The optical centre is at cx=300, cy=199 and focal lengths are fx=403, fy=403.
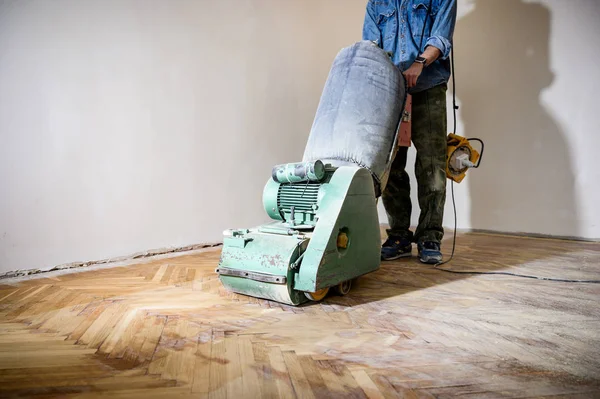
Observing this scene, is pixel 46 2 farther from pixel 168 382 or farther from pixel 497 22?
pixel 497 22

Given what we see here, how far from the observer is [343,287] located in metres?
1.48

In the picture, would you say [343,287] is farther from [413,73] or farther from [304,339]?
[413,73]

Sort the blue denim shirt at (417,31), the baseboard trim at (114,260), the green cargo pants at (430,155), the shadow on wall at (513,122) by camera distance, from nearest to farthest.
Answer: the baseboard trim at (114,260) → the blue denim shirt at (417,31) → the green cargo pants at (430,155) → the shadow on wall at (513,122)

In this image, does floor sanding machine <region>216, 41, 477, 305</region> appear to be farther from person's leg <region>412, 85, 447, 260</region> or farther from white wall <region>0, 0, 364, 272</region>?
white wall <region>0, 0, 364, 272</region>

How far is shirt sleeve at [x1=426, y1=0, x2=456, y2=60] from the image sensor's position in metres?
1.88

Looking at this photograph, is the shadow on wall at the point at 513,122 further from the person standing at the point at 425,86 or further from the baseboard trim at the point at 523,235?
the person standing at the point at 425,86

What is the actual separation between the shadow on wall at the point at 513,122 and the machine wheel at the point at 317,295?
6.93 ft

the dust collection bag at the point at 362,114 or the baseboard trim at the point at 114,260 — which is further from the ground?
the dust collection bag at the point at 362,114

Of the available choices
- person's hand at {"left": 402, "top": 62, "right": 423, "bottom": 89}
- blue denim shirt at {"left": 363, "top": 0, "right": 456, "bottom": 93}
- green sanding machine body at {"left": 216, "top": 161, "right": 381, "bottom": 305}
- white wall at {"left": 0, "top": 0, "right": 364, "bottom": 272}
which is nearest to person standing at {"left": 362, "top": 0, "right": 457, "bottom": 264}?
blue denim shirt at {"left": 363, "top": 0, "right": 456, "bottom": 93}

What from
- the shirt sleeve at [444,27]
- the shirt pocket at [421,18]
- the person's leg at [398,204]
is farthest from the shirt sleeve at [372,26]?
the person's leg at [398,204]

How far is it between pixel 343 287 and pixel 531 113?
2192mm

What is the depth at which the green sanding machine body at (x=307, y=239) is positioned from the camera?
→ 1.30m

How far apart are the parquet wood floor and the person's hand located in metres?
0.89

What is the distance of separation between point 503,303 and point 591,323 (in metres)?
0.26
